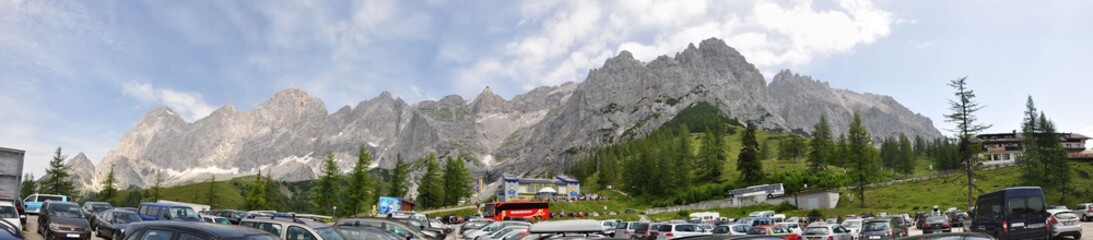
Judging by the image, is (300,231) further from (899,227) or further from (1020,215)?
(899,227)

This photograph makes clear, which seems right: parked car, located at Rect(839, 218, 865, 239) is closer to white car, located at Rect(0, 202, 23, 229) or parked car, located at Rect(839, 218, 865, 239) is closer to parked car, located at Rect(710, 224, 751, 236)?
parked car, located at Rect(710, 224, 751, 236)

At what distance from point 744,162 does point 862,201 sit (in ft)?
107

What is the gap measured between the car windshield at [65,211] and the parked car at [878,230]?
118ft

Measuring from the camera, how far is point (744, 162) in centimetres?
11788

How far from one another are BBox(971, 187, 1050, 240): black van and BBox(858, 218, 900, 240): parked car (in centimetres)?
596

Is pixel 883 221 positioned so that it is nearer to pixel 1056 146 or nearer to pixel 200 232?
pixel 200 232

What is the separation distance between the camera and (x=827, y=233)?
1224 inches

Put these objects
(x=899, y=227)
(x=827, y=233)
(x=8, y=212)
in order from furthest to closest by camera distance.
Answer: (x=899, y=227), (x=827, y=233), (x=8, y=212)

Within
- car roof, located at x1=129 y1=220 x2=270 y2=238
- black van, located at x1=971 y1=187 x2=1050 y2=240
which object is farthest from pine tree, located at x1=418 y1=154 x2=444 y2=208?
car roof, located at x1=129 y1=220 x2=270 y2=238

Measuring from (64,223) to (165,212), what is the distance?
198 inches

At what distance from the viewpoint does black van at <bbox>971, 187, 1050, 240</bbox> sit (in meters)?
24.8

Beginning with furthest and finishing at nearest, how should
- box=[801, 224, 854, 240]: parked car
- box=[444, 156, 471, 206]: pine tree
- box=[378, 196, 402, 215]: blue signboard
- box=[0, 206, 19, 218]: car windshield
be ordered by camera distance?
box=[444, 156, 471, 206]: pine tree, box=[378, 196, 402, 215]: blue signboard, box=[801, 224, 854, 240]: parked car, box=[0, 206, 19, 218]: car windshield

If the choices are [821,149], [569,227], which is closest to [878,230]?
[569,227]

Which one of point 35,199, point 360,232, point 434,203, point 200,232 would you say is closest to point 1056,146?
point 434,203
